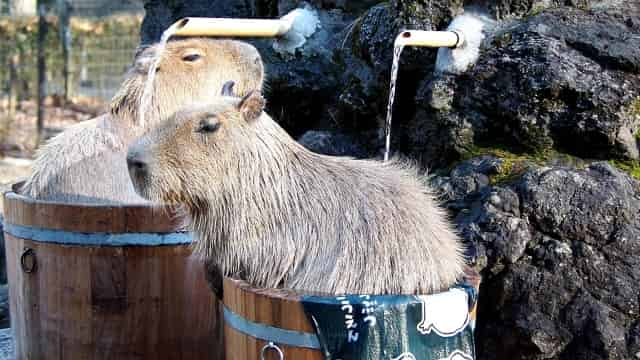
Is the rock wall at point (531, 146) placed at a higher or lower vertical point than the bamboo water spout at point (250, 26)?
lower

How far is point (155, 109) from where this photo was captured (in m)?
2.75

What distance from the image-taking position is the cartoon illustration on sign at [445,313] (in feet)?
6.36

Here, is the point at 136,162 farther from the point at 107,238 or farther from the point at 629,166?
the point at 629,166

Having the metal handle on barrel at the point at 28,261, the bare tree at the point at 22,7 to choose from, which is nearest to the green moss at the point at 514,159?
the metal handle on barrel at the point at 28,261

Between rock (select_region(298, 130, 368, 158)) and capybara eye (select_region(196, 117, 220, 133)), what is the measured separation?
1181 millimetres

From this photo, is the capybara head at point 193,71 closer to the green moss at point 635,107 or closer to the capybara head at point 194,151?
the capybara head at point 194,151

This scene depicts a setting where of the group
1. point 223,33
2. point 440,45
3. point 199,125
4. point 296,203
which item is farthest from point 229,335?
point 440,45

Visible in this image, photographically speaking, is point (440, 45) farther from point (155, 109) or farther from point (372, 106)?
point (155, 109)

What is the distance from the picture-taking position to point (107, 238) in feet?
8.66

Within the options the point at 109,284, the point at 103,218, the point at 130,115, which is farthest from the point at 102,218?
the point at 130,115

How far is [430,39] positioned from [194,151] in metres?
0.92

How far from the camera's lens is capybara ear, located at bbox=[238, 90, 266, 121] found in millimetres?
2045

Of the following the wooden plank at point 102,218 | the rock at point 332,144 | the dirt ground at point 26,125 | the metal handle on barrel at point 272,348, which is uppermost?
the rock at point 332,144

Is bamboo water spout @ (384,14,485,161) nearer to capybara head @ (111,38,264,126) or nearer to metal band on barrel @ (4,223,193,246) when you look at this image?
capybara head @ (111,38,264,126)
